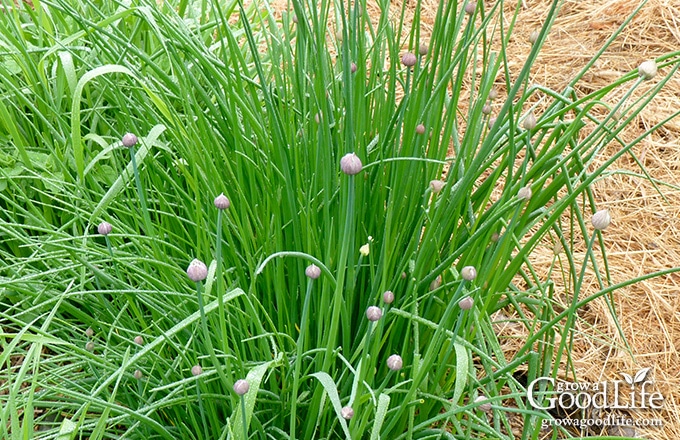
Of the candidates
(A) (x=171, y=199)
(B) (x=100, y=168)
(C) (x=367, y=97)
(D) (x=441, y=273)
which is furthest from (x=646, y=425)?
(B) (x=100, y=168)

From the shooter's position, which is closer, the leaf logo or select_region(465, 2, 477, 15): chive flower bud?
select_region(465, 2, 477, 15): chive flower bud

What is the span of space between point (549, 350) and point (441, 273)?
290 mm

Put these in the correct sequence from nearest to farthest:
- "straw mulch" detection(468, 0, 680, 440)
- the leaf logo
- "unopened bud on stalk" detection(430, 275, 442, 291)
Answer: "unopened bud on stalk" detection(430, 275, 442, 291) < the leaf logo < "straw mulch" detection(468, 0, 680, 440)

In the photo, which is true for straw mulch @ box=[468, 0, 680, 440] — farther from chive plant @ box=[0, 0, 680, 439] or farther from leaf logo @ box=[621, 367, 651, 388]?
chive plant @ box=[0, 0, 680, 439]

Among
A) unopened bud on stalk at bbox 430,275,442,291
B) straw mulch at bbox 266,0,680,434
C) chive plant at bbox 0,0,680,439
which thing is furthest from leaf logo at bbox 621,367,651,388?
unopened bud on stalk at bbox 430,275,442,291

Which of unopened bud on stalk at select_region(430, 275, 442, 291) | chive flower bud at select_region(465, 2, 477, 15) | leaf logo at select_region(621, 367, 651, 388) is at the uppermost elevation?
chive flower bud at select_region(465, 2, 477, 15)

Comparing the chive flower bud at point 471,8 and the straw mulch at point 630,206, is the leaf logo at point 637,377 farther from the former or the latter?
the chive flower bud at point 471,8

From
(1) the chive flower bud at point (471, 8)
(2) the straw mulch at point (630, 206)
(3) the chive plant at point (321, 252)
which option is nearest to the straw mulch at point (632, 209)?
(2) the straw mulch at point (630, 206)

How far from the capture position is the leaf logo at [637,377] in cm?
168

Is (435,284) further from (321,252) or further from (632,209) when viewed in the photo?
(632,209)

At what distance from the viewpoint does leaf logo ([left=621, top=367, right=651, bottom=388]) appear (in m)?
1.68

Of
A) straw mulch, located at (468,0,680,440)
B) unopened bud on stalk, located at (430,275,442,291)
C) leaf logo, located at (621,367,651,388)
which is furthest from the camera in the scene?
straw mulch, located at (468,0,680,440)

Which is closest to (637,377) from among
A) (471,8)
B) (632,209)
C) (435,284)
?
(435,284)

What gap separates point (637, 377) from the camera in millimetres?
1729
